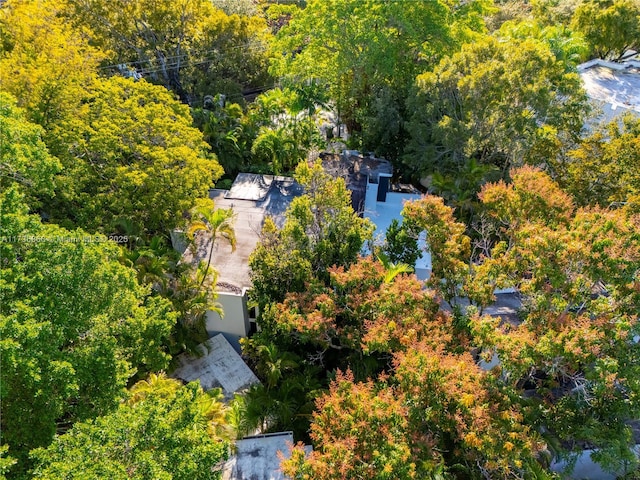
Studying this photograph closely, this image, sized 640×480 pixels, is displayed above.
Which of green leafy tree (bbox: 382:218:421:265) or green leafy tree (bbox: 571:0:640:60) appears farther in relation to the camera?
green leafy tree (bbox: 571:0:640:60)

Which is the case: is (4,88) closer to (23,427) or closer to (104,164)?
(104,164)

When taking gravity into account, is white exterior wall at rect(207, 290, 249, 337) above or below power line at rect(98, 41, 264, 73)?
below

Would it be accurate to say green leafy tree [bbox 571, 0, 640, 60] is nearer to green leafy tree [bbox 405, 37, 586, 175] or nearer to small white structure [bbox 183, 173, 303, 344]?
green leafy tree [bbox 405, 37, 586, 175]

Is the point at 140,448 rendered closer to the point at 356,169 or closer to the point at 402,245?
the point at 402,245

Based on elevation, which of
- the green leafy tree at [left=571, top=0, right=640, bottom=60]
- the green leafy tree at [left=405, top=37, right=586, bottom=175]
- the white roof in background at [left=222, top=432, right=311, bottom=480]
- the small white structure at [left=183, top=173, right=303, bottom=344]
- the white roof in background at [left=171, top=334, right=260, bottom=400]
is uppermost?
the green leafy tree at [left=571, top=0, right=640, bottom=60]

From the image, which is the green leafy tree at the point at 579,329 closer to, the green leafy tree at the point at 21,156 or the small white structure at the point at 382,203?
the small white structure at the point at 382,203

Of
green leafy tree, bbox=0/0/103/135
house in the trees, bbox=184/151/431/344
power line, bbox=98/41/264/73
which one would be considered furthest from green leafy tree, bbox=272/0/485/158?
green leafy tree, bbox=0/0/103/135
